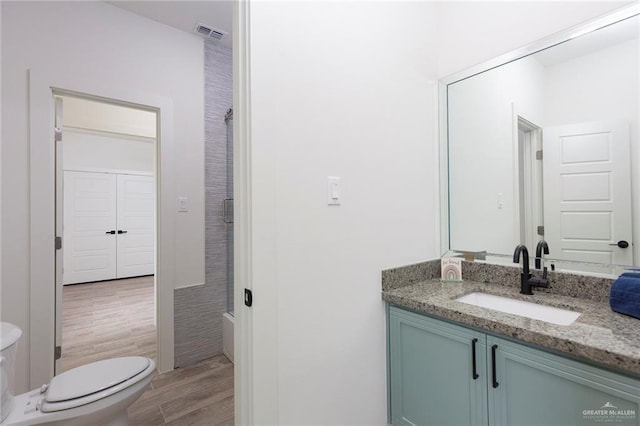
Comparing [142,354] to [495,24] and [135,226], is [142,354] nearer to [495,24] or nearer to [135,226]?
[495,24]

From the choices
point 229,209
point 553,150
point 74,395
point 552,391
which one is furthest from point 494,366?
point 229,209

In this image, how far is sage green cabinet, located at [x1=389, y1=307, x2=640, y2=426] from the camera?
2.68 feet

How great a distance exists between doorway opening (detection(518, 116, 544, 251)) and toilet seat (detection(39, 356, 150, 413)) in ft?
6.56

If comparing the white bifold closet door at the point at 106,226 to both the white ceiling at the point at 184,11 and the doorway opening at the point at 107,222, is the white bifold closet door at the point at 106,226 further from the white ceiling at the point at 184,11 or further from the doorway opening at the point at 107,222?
the white ceiling at the point at 184,11

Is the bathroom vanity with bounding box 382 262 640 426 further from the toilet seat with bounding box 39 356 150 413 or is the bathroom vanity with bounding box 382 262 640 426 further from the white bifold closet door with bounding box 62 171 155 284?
the white bifold closet door with bounding box 62 171 155 284

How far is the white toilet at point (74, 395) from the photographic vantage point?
114cm

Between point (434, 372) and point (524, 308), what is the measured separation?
1.61 feet

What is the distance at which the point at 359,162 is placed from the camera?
1.25 m

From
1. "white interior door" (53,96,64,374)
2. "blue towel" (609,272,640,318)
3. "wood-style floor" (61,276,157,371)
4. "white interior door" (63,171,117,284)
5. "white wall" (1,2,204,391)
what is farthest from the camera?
"white interior door" (63,171,117,284)

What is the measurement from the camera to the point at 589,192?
1.21 m

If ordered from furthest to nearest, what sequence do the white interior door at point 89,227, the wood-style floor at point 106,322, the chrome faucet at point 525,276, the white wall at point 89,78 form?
the white interior door at point 89,227 → the wood-style floor at point 106,322 → the white wall at point 89,78 → the chrome faucet at point 525,276

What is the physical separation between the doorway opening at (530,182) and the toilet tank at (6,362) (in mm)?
2297

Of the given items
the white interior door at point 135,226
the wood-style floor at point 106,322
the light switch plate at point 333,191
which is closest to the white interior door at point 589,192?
the light switch plate at point 333,191

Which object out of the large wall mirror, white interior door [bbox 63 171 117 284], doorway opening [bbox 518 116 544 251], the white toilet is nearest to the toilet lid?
the white toilet
